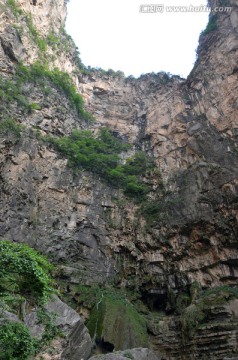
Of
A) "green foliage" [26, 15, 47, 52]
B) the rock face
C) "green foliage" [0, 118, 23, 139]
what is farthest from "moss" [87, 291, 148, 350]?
"green foliage" [26, 15, 47, 52]

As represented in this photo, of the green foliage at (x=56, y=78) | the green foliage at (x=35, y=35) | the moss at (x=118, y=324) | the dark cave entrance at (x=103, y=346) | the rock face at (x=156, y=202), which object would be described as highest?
the green foliage at (x=35, y=35)

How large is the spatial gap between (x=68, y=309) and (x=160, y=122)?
17.6m

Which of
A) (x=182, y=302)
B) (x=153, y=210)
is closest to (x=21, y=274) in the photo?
(x=182, y=302)

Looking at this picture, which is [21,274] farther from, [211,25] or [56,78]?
[211,25]

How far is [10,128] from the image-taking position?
1822 centimetres

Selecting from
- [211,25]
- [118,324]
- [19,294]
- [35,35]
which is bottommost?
[118,324]

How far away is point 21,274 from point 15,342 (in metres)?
1.61

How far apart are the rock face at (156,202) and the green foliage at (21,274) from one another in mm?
3565

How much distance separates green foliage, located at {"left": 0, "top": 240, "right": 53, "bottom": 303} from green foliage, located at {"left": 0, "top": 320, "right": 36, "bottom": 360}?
98 cm

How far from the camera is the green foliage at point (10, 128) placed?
58.6ft

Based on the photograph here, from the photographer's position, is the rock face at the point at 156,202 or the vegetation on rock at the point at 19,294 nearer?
the vegetation on rock at the point at 19,294

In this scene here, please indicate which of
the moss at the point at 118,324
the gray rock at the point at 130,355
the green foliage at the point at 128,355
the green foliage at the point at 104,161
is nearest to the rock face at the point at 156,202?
the green foliage at the point at 104,161

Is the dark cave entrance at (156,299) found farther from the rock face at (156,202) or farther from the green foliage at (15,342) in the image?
the green foliage at (15,342)

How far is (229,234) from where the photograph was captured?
17.2 metres
